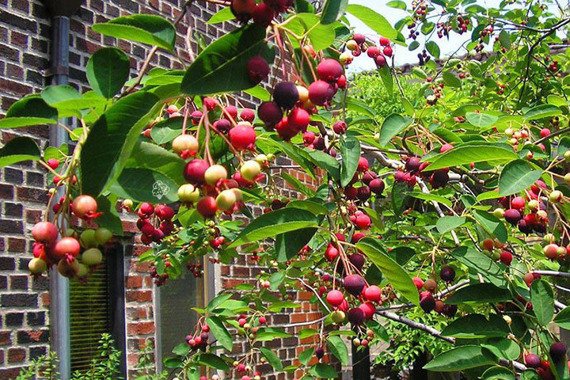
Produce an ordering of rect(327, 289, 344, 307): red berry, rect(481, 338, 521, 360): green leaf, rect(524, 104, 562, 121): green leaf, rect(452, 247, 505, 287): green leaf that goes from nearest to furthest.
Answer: rect(327, 289, 344, 307): red berry, rect(481, 338, 521, 360): green leaf, rect(452, 247, 505, 287): green leaf, rect(524, 104, 562, 121): green leaf

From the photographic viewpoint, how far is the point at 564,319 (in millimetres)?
1631

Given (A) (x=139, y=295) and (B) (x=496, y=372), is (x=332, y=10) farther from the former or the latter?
(A) (x=139, y=295)

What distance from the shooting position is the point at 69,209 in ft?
3.20

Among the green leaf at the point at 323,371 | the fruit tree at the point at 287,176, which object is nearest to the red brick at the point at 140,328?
the fruit tree at the point at 287,176

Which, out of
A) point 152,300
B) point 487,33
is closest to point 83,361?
point 152,300

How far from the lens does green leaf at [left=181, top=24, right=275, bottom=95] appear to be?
3.05 ft

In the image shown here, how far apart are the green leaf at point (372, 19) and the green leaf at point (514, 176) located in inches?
15.0

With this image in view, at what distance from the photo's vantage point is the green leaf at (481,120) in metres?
2.02

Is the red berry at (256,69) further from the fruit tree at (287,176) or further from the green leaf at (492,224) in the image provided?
the green leaf at (492,224)

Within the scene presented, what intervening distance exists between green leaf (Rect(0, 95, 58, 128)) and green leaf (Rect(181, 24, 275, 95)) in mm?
293

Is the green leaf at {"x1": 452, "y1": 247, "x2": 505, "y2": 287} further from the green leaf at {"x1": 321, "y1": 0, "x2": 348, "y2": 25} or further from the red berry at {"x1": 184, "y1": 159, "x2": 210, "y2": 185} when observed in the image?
the red berry at {"x1": 184, "y1": 159, "x2": 210, "y2": 185}

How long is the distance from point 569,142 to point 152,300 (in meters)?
2.17

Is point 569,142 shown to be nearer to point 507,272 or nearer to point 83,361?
point 507,272

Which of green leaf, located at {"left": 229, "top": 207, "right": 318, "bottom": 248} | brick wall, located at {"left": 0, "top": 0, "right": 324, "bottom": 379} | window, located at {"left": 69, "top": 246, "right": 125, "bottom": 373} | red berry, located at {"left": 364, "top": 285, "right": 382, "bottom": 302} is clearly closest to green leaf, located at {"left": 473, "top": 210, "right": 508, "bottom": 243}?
red berry, located at {"left": 364, "top": 285, "right": 382, "bottom": 302}
